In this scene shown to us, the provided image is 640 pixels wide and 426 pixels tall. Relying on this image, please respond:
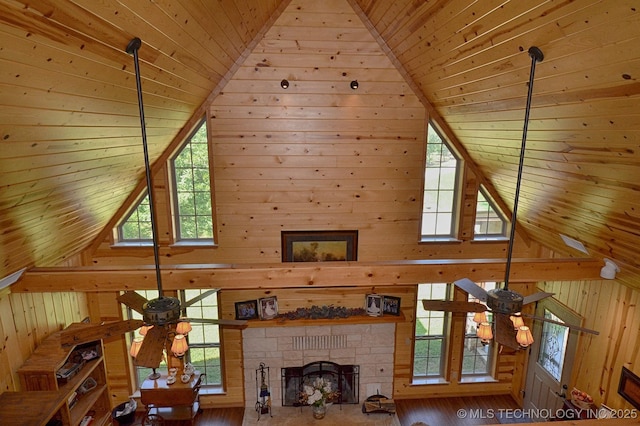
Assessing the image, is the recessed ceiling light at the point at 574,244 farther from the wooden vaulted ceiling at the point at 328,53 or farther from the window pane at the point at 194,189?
the window pane at the point at 194,189

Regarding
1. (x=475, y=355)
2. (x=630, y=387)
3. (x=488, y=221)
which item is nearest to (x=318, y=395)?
(x=475, y=355)

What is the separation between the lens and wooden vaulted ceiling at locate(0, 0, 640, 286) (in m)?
1.87

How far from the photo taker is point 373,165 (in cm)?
500

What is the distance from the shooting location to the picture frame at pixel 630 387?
3.88 metres

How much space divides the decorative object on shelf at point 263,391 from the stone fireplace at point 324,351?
0.18 ft

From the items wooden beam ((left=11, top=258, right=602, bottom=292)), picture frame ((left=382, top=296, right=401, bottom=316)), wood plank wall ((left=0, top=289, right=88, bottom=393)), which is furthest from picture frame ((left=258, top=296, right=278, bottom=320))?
wood plank wall ((left=0, top=289, right=88, bottom=393))

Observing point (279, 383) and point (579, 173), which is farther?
point (279, 383)

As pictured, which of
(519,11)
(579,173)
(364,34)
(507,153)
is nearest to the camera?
(519,11)

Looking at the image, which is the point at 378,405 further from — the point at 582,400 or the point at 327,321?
the point at 582,400

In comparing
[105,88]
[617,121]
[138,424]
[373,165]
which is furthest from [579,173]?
[138,424]

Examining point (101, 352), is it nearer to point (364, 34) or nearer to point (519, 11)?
point (364, 34)

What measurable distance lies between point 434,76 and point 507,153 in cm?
108

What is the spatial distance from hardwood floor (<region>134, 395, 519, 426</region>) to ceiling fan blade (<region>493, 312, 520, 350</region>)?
3.85 meters

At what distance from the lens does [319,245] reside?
527 cm
